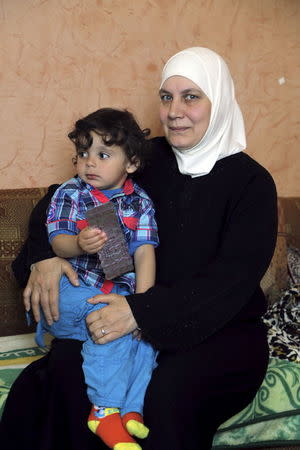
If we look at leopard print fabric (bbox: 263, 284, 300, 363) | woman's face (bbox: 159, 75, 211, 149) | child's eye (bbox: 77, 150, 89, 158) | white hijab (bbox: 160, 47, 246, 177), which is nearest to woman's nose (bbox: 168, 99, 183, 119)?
woman's face (bbox: 159, 75, 211, 149)

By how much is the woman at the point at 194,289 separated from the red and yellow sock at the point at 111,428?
8 centimetres

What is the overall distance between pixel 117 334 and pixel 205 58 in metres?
1.10

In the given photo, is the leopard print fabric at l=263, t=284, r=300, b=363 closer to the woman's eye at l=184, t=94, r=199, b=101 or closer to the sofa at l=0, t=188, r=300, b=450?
the sofa at l=0, t=188, r=300, b=450

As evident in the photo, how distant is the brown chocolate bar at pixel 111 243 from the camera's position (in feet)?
6.34

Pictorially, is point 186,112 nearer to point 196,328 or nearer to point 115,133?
point 115,133

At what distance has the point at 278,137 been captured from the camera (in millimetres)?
3420

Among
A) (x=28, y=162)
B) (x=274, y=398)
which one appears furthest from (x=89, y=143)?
(x=274, y=398)

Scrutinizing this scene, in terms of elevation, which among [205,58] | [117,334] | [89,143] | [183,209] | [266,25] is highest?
[266,25]

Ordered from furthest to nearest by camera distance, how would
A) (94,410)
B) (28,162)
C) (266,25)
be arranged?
(266,25)
(28,162)
(94,410)

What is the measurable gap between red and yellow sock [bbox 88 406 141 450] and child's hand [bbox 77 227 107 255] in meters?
0.50

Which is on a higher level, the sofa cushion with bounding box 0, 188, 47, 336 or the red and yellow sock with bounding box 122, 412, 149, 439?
the sofa cushion with bounding box 0, 188, 47, 336

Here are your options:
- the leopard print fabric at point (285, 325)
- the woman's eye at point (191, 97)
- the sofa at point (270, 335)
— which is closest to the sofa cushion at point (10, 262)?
the sofa at point (270, 335)

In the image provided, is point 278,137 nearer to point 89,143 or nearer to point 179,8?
point 179,8

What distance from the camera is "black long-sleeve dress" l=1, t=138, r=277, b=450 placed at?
186 centimetres
